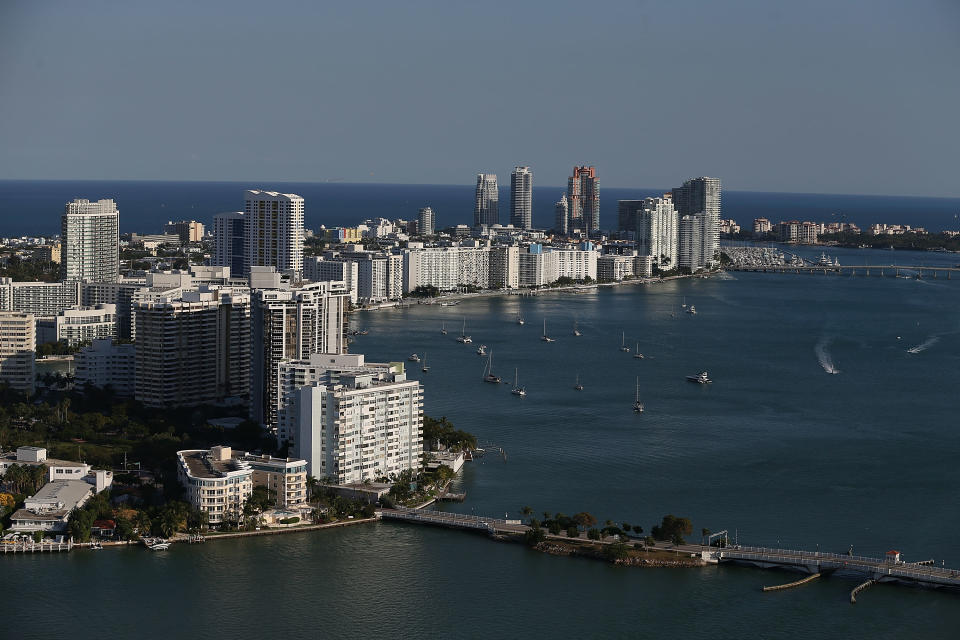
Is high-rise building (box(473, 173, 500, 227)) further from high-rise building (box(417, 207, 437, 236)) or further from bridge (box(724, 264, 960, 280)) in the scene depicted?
bridge (box(724, 264, 960, 280))

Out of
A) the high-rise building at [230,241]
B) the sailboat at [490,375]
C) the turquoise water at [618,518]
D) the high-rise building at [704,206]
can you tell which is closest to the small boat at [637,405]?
the turquoise water at [618,518]

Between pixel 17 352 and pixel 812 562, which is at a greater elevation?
pixel 17 352

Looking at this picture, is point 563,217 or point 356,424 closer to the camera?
point 356,424

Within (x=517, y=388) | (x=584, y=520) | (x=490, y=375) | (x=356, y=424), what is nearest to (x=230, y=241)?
(x=490, y=375)

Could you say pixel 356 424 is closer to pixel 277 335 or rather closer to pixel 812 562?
pixel 277 335

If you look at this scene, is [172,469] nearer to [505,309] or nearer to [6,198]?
[505,309]

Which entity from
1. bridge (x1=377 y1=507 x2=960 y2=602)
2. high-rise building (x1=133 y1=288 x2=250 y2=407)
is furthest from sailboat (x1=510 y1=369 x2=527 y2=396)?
bridge (x1=377 y1=507 x2=960 y2=602)

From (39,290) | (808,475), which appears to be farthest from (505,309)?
(808,475)
